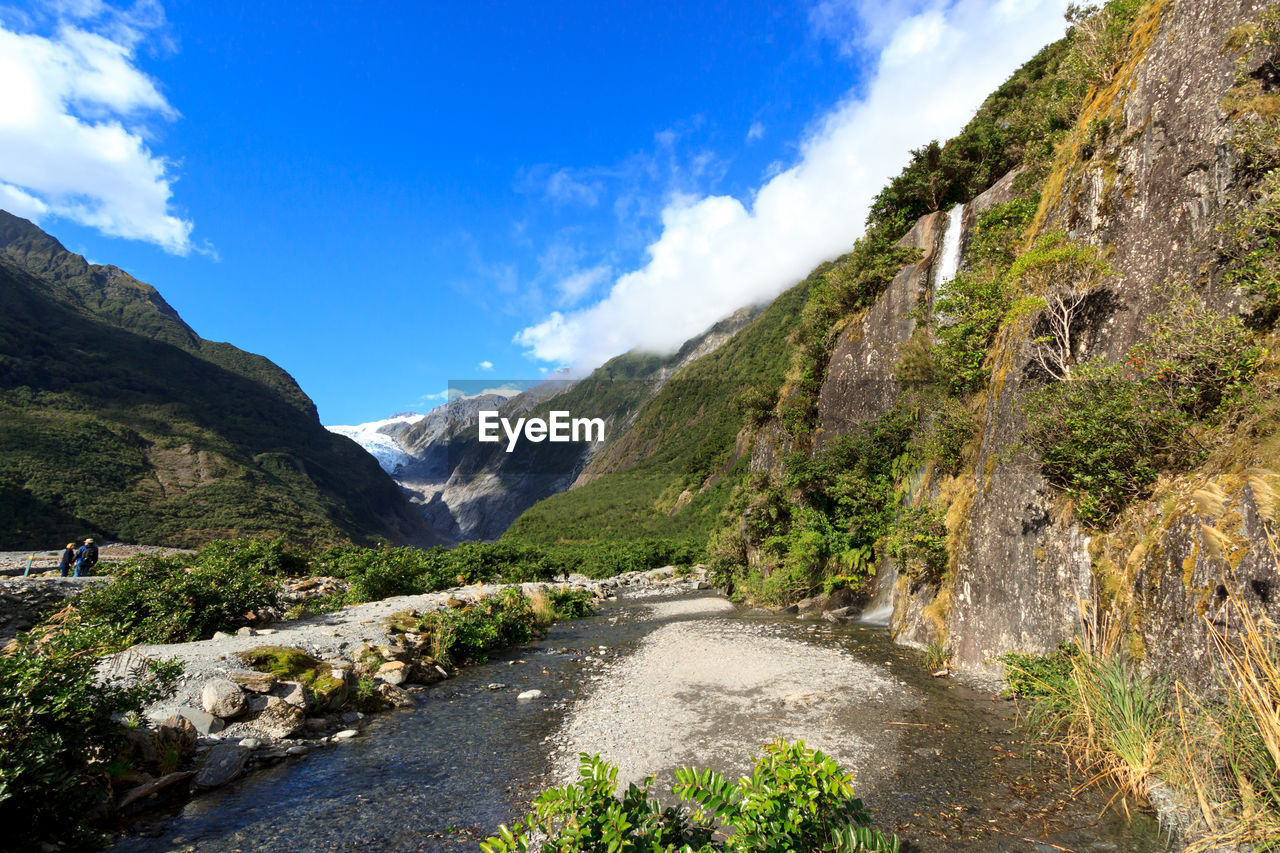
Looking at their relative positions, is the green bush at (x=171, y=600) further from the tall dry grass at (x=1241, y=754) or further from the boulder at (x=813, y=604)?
the tall dry grass at (x=1241, y=754)

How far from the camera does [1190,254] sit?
981cm

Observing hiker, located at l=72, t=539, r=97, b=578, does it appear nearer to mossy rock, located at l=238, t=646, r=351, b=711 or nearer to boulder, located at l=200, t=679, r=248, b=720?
mossy rock, located at l=238, t=646, r=351, b=711

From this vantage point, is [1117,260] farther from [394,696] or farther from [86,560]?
[86,560]

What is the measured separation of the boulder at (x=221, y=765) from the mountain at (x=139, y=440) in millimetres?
75657

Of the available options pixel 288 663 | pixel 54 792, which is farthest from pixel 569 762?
pixel 288 663

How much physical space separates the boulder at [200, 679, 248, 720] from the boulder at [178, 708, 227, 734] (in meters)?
0.12

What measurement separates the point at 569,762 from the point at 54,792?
5.56 m

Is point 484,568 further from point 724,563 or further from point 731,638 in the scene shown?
point 731,638

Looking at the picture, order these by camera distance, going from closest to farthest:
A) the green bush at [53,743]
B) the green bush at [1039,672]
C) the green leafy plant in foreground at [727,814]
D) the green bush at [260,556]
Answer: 1. the green leafy plant in foreground at [727,814]
2. the green bush at [53,743]
3. the green bush at [1039,672]
4. the green bush at [260,556]

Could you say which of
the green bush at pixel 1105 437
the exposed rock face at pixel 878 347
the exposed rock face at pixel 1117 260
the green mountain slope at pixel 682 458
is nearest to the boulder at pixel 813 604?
the exposed rock face at pixel 878 347

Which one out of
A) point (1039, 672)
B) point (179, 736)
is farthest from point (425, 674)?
point (1039, 672)

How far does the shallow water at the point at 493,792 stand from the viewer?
5758 mm

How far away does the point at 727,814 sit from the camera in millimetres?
3801

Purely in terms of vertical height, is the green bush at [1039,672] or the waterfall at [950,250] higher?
the waterfall at [950,250]
